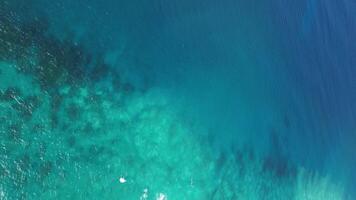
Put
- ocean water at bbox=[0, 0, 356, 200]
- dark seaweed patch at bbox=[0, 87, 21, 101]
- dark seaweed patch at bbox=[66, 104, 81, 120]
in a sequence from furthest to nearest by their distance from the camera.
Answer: dark seaweed patch at bbox=[66, 104, 81, 120], ocean water at bbox=[0, 0, 356, 200], dark seaweed patch at bbox=[0, 87, 21, 101]

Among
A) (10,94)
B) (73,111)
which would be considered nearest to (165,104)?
(73,111)

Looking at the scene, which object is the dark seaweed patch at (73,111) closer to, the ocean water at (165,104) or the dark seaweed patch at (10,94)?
the ocean water at (165,104)

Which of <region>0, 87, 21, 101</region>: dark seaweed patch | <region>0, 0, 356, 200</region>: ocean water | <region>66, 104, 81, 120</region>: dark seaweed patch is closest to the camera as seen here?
<region>0, 87, 21, 101</region>: dark seaweed patch

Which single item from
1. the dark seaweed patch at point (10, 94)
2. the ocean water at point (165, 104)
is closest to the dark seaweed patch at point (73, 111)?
the ocean water at point (165, 104)

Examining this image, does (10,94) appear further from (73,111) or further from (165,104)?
(165,104)

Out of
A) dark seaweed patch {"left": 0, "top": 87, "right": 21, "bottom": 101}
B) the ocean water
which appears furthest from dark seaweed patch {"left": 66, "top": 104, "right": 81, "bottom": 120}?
dark seaweed patch {"left": 0, "top": 87, "right": 21, "bottom": 101}

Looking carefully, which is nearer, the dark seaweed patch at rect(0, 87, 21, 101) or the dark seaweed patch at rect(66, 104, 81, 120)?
the dark seaweed patch at rect(0, 87, 21, 101)

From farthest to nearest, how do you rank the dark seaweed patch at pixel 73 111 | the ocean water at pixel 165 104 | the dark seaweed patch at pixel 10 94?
1. the dark seaweed patch at pixel 73 111
2. the ocean water at pixel 165 104
3. the dark seaweed patch at pixel 10 94

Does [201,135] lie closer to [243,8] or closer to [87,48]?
[87,48]

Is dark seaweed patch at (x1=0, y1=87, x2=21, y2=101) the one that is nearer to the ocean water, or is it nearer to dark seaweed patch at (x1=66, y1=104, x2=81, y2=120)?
the ocean water
